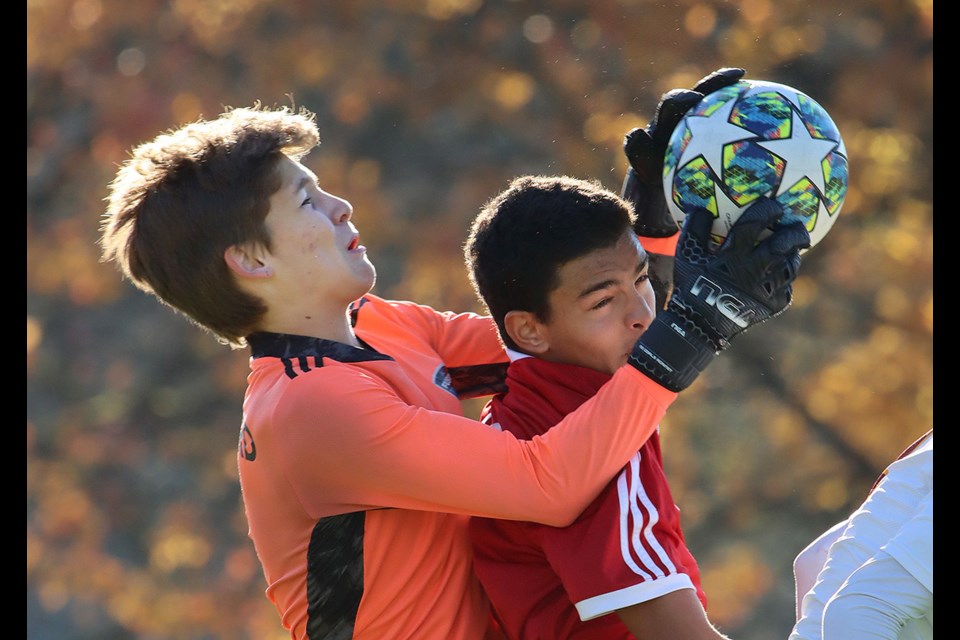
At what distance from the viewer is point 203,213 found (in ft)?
11.4

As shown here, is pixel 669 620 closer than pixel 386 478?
Yes

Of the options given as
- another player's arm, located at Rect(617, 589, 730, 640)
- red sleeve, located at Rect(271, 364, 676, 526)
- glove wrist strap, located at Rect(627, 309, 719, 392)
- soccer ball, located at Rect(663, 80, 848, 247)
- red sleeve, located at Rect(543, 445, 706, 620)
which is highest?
soccer ball, located at Rect(663, 80, 848, 247)

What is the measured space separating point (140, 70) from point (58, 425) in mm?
3643

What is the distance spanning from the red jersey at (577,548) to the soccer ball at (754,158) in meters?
0.54

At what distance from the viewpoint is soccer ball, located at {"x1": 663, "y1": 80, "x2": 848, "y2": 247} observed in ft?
10.8

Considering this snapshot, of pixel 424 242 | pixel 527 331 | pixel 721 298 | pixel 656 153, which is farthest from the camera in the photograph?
pixel 424 242

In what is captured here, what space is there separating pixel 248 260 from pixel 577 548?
3.76 ft

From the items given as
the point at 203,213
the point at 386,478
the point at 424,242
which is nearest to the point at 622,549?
the point at 386,478

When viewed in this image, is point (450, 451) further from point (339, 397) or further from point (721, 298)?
point (721, 298)

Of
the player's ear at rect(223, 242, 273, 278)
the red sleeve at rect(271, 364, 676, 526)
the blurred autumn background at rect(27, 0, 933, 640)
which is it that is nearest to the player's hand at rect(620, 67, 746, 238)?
the red sleeve at rect(271, 364, 676, 526)

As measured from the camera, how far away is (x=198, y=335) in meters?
13.1

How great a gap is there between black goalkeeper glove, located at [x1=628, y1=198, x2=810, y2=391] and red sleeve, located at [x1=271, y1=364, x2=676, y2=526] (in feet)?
0.23

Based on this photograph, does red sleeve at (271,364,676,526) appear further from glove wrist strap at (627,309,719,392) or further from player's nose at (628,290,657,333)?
player's nose at (628,290,657,333)
